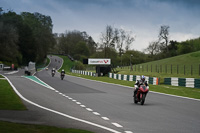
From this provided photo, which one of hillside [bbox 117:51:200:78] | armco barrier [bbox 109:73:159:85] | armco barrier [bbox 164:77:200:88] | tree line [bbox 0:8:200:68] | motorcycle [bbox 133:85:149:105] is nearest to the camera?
motorcycle [bbox 133:85:149:105]

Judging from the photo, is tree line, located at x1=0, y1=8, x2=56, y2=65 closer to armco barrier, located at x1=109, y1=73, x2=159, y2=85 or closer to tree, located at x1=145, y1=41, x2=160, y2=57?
tree, located at x1=145, y1=41, x2=160, y2=57

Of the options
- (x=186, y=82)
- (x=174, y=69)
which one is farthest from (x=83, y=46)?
(x=186, y=82)

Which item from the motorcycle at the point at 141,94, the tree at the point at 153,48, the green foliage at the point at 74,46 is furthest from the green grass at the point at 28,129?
the green foliage at the point at 74,46

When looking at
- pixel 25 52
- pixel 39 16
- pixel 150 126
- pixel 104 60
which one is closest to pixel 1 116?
pixel 150 126

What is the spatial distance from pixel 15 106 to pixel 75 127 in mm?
6071

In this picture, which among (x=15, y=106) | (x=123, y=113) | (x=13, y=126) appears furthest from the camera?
(x=15, y=106)

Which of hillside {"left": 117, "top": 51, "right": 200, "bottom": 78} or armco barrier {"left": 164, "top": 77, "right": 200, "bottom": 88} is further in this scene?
hillside {"left": 117, "top": 51, "right": 200, "bottom": 78}

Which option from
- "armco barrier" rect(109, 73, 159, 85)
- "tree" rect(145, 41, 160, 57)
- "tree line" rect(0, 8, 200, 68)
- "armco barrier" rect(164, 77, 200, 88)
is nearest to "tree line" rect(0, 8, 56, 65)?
"tree line" rect(0, 8, 200, 68)

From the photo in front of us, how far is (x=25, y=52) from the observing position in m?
136

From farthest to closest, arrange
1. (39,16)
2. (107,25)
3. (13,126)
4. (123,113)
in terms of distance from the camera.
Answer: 1. (39,16)
2. (107,25)
3. (123,113)
4. (13,126)

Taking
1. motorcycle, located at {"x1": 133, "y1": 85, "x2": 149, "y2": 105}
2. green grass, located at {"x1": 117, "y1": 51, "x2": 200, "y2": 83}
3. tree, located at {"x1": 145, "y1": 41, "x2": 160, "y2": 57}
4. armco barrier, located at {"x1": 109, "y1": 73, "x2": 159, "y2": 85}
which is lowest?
motorcycle, located at {"x1": 133, "y1": 85, "x2": 149, "y2": 105}

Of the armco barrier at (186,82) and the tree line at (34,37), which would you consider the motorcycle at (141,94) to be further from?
the tree line at (34,37)

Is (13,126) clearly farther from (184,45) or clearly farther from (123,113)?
(184,45)

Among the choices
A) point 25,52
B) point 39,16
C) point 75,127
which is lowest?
point 75,127
